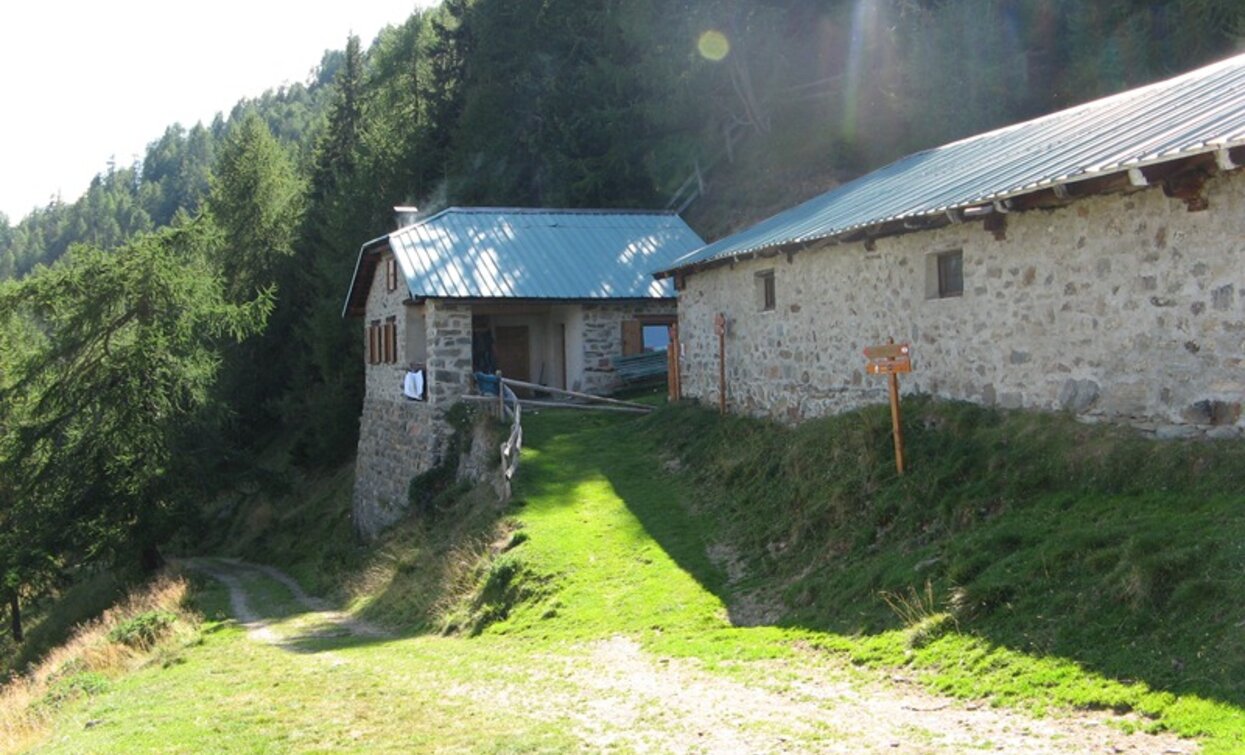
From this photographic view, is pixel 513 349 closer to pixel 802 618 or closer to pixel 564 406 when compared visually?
pixel 564 406

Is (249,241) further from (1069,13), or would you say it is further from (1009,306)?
(1009,306)

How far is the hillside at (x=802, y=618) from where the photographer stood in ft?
23.4

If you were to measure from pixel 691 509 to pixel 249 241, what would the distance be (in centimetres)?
3345

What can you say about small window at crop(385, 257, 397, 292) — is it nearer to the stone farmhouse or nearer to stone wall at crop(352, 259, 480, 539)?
stone wall at crop(352, 259, 480, 539)

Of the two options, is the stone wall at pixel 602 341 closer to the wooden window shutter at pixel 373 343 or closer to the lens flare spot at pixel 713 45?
the wooden window shutter at pixel 373 343

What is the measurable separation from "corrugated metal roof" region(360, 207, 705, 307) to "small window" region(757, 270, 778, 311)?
7.87 metres

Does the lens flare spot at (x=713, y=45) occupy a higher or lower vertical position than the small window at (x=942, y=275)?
higher

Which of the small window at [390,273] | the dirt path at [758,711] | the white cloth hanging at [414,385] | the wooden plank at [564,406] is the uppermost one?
the small window at [390,273]

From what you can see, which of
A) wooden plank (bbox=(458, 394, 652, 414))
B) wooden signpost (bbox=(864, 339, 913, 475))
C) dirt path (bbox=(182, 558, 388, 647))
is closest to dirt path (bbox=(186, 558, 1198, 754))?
wooden signpost (bbox=(864, 339, 913, 475))

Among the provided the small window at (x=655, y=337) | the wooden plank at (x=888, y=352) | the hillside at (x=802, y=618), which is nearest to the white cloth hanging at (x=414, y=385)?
the small window at (x=655, y=337)

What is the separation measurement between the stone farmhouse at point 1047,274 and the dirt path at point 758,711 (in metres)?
4.03

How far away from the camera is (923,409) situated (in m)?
13.0

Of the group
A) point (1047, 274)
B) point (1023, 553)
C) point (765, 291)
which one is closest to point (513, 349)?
point (765, 291)

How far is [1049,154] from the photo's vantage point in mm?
12500
